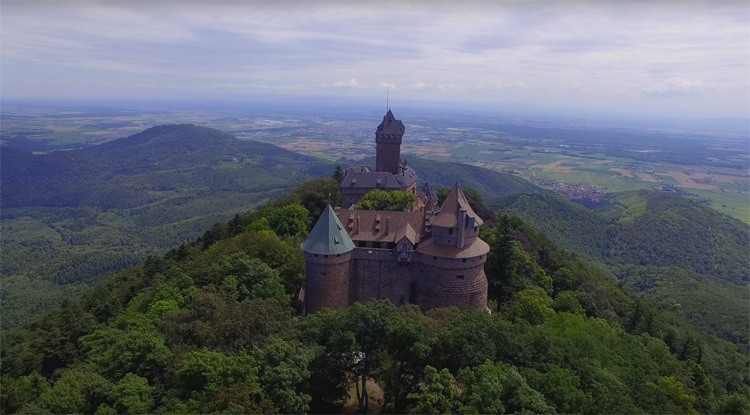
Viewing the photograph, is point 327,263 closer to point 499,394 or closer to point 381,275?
point 381,275

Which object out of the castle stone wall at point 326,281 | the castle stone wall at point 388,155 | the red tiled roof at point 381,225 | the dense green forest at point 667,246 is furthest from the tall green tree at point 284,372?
the dense green forest at point 667,246

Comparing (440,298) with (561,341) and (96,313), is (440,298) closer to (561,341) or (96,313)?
(561,341)

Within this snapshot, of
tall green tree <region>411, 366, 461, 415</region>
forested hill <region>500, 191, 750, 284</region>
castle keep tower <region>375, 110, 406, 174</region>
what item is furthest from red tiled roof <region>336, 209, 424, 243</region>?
forested hill <region>500, 191, 750, 284</region>

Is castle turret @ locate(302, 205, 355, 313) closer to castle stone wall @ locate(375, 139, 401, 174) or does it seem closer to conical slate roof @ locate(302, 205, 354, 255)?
conical slate roof @ locate(302, 205, 354, 255)

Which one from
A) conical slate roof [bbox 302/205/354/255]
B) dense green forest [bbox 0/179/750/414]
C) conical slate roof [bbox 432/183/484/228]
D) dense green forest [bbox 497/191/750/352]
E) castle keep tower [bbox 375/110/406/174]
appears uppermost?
castle keep tower [bbox 375/110/406/174]

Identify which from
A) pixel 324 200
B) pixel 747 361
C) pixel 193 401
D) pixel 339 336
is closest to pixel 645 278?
pixel 747 361
